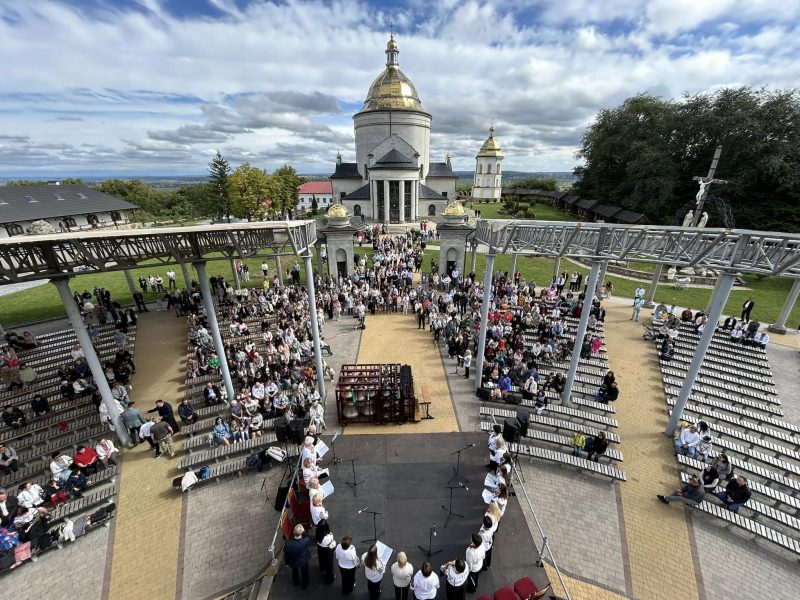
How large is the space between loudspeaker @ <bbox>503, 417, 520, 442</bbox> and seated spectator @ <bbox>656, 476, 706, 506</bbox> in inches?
170

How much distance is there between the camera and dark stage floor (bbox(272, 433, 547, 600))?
703 centimetres

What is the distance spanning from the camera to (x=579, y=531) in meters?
8.57

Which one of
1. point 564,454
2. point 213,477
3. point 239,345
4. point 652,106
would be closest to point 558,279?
point 564,454

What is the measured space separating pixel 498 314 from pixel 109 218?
50.3 meters

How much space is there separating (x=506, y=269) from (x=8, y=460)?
3004 centimetres

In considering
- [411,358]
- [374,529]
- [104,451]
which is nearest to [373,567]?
[374,529]

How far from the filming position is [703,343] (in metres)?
10.7

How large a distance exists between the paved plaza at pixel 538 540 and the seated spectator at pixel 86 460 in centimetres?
79

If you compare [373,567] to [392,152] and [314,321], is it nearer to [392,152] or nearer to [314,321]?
[314,321]

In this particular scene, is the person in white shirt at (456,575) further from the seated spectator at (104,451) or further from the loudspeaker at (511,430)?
the seated spectator at (104,451)

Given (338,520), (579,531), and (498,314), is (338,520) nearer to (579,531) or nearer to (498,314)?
(579,531)

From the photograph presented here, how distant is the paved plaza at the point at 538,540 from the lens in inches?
299

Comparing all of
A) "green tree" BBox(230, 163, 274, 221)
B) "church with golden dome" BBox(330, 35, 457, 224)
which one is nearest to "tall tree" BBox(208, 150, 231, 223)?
"green tree" BBox(230, 163, 274, 221)

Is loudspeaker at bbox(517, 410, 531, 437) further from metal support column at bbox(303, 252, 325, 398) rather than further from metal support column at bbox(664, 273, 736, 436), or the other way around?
metal support column at bbox(303, 252, 325, 398)
